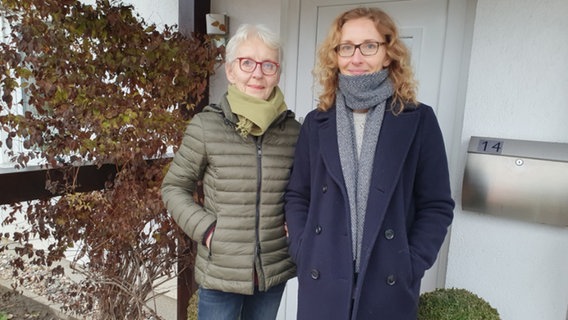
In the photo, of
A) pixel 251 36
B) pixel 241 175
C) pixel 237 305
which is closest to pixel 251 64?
pixel 251 36

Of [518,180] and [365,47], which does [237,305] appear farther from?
[518,180]

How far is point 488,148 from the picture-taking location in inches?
73.0

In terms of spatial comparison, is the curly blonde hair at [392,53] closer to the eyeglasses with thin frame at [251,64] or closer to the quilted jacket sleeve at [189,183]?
the eyeglasses with thin frame at [251,64]

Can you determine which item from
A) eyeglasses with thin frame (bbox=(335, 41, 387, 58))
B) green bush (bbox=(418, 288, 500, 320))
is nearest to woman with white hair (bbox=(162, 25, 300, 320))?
eyeglasses with thin frame (bbox=(335, 41, 387, 58))

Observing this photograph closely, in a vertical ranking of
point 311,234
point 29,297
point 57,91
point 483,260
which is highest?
point 57,91

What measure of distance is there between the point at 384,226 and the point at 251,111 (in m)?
0.62

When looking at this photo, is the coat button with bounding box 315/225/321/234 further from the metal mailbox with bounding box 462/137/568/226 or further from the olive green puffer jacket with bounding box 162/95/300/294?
the metal mailbox with bounding box 462/137/568/226

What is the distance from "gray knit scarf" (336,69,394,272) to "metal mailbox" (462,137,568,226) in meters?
0.86

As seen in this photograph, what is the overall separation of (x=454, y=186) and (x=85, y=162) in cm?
209

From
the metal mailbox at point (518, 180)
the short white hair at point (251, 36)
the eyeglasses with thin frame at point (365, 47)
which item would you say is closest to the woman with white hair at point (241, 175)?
the short white hair at point (251, 36)

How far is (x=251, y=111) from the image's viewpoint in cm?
141

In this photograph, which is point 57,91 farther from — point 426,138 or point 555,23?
point 555,23

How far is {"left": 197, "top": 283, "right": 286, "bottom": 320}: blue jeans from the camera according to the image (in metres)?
1.56

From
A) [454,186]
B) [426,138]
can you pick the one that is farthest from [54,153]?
[454,186]
